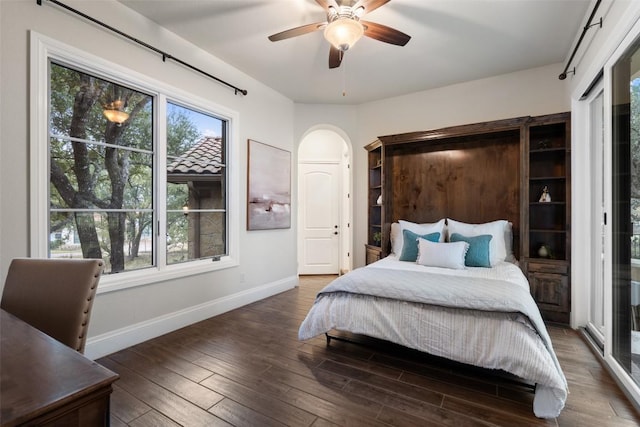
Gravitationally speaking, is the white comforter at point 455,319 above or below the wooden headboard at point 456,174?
below

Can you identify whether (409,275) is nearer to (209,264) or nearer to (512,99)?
(209,264)

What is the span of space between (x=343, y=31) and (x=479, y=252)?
102 inches

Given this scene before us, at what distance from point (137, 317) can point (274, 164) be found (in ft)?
8.38

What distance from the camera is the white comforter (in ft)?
6.19

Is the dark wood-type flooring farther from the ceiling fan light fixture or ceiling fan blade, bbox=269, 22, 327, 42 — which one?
ceiling fan blade, bbox=269, 22, 327, 42

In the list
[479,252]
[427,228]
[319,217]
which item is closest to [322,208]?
[319,217]

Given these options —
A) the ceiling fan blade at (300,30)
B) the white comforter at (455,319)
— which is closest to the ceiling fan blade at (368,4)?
the ceiling fan blade at (300,30)

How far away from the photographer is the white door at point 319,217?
6.03 m

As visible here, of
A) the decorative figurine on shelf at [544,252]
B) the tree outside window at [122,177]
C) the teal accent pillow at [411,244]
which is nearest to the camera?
the tree outside window at [122,177]

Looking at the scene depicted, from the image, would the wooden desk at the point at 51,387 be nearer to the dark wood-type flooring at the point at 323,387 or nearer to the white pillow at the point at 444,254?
the dark wood-type flooring at the point at 323,387

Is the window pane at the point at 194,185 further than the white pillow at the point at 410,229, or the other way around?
the white pillow at the point at 410,229

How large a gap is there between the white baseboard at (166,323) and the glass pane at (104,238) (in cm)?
55

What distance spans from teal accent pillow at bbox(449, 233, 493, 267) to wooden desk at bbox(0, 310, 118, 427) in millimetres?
3371

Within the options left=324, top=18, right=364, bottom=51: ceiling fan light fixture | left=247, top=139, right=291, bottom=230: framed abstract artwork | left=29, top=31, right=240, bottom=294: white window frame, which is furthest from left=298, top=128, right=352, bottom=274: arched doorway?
left=324, top=18, right=364, bottom=51: ceiling fan light fixture
